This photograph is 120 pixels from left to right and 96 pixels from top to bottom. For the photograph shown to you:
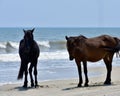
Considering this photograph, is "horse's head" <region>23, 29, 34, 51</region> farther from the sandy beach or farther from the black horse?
the sandy beach

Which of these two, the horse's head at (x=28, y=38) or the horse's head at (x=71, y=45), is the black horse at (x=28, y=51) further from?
the horse's head at (x=71, y=45)

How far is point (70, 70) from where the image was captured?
62.5ft

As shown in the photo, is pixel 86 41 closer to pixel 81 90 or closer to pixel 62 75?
pixel 81 90

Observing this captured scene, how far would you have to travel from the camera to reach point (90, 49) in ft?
42.7

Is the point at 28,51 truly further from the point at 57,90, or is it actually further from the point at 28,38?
the point at 57,90

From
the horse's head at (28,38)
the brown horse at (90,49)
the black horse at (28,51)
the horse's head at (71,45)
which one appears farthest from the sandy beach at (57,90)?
the horse's head at (28,38)

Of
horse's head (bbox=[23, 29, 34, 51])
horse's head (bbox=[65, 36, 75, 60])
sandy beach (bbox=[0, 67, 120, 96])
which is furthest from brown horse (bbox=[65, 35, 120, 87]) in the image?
horse's head (bbox=[23, 29, 34, 51])

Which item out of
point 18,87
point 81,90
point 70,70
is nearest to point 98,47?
point 81,90

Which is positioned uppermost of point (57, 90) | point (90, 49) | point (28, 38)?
point (28, 38)

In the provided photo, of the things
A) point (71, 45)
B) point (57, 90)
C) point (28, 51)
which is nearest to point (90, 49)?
point (71, 45)

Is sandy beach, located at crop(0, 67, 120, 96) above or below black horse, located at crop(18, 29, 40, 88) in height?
below

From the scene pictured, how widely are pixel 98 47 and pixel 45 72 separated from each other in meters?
5.22

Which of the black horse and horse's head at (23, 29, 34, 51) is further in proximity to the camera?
the black horse

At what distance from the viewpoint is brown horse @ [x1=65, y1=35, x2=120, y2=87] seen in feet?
41.8
